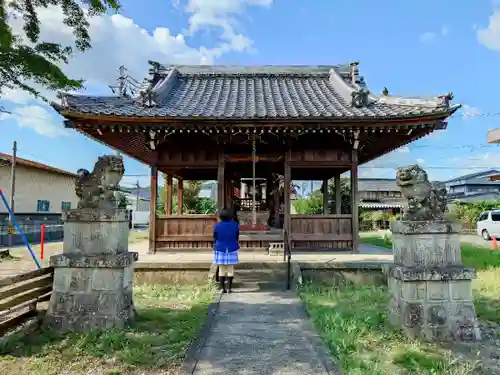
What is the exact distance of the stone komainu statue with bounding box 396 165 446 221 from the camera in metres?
4.78

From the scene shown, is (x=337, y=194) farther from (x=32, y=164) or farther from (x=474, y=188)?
(x=474, y=188)

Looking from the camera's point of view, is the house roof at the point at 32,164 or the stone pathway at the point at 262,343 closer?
the stone pathway at the point at 262,343

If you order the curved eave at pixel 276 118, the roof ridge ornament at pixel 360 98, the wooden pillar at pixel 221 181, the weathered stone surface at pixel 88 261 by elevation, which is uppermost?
the roof ridge ornament at pixel 360 98

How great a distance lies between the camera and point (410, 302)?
455 cm

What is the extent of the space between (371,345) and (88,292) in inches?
146

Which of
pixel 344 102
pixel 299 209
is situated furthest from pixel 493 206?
pixel 344 102

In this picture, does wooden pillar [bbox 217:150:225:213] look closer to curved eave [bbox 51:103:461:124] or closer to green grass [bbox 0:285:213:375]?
curved eave [bbox 51:103:461:124]

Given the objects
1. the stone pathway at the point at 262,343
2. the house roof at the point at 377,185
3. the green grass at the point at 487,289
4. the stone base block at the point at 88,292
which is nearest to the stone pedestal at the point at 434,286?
the stone pathway at the point at 262,343

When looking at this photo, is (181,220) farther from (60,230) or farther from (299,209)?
(299,209)

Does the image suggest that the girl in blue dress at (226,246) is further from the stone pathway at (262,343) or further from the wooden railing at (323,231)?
the wooden railing at (323,231)

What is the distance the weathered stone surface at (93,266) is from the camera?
4.66m

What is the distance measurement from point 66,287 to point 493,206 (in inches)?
1301

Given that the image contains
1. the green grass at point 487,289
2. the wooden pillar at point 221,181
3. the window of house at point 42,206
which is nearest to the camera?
the green grass at point 487,289

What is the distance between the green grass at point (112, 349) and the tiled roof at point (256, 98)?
5.01m
